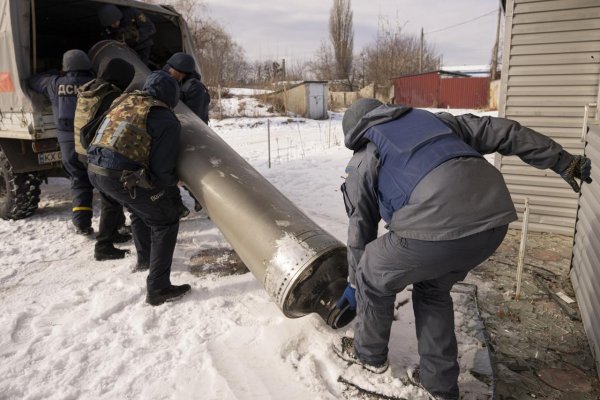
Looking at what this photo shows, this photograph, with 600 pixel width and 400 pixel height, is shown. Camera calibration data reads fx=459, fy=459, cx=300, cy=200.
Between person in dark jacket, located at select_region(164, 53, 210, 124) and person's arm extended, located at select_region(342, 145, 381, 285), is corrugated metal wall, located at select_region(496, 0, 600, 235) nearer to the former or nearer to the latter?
person in dark jacket, located at select_region(164, 53, 210, 124)

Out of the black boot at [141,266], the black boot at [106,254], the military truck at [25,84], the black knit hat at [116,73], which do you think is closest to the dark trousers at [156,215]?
the black boot at [141,266]

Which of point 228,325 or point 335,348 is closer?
point 335,348

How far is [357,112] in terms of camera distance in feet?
7.47

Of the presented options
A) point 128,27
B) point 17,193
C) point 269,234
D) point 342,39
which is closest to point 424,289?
point 269,234

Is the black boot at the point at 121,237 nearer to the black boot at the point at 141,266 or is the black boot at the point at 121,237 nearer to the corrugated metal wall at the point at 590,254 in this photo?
the black boot at the point at 141,266

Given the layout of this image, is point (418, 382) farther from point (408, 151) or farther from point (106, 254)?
point (106, 254)

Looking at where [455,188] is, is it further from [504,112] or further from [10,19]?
[10,19]

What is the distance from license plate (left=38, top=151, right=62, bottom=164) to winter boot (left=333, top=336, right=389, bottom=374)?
391 centimetres

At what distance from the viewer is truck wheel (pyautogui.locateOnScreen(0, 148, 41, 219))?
204 inches

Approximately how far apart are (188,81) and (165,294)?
2.41 meters

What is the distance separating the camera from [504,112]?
481 cm

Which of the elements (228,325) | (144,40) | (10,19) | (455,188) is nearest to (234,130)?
(144,40)

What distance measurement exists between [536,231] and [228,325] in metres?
3.55

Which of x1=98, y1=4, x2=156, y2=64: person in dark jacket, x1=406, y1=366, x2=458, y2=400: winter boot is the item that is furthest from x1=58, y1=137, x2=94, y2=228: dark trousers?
x1=406, y1=366, x2=458, y2=400: winter boot
